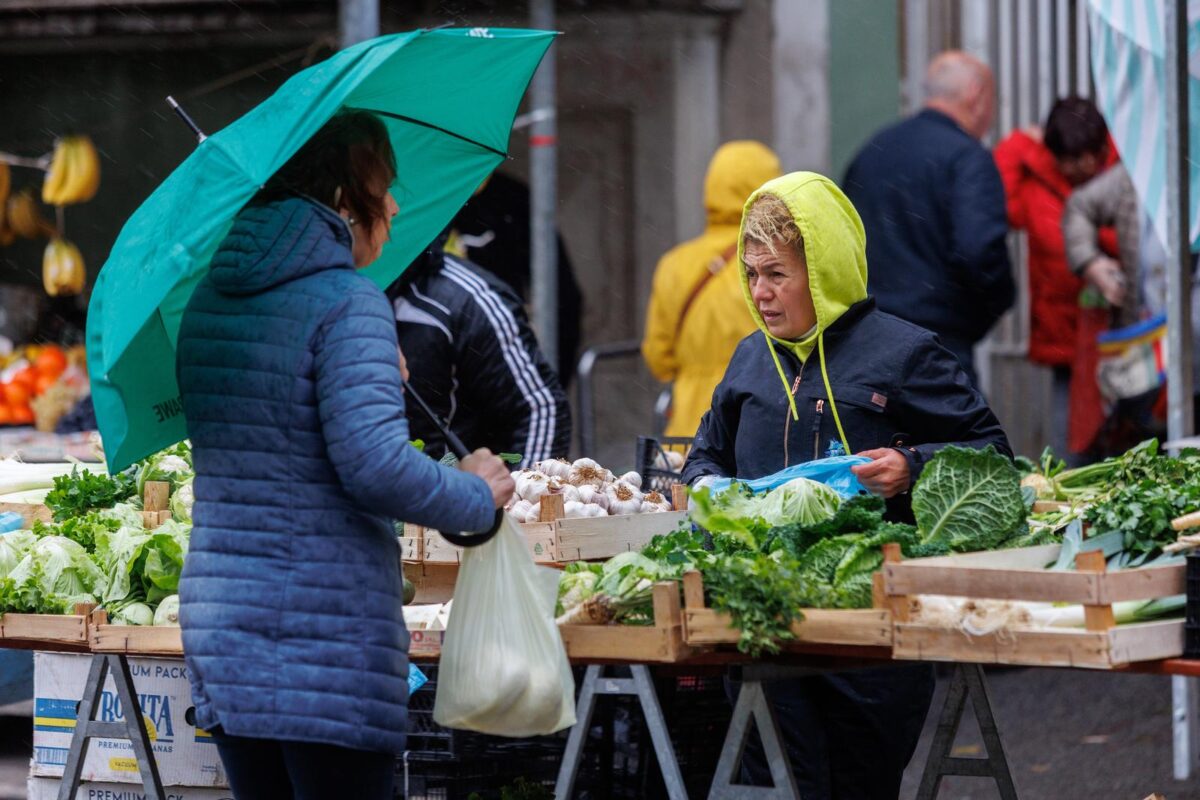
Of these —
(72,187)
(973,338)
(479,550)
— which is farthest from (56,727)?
(72,187)

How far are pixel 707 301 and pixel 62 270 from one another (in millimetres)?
3916

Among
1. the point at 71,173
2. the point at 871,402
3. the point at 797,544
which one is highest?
the point at 71,173

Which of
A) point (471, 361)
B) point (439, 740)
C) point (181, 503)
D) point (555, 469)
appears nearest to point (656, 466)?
point (471, 361)

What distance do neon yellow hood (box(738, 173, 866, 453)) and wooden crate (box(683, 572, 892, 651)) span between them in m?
0.83

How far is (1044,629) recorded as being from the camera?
11.5 feet

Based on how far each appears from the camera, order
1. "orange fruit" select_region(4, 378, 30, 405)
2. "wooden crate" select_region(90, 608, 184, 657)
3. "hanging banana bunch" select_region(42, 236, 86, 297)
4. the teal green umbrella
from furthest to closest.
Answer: "hanging banana bunch" select_region(42, 236, 86, 297) → "orange fruit" select_region(4, 378, 30, 405) → "wooden crate" select_region(90, 608, 184, 657) → the teal green umbrella

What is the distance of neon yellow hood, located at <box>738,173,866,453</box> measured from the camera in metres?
4.44

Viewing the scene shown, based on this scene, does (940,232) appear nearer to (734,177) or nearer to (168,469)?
(734,177)

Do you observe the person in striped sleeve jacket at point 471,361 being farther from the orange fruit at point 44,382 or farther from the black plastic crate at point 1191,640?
the orange fruit at point 44,382

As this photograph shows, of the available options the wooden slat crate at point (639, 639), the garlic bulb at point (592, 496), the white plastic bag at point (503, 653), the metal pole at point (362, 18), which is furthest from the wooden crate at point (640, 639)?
the metal pole at point (362, 18)

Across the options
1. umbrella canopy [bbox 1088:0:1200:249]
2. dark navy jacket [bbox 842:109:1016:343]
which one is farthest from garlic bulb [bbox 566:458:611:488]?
dark navy jacket [bbox 842:109:1016:343]

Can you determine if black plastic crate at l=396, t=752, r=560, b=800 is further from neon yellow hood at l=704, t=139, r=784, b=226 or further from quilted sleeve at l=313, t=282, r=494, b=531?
neon yellow hood at l=704, t=139, r=784, b=226

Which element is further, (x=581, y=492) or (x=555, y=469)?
(x=555, y=469)

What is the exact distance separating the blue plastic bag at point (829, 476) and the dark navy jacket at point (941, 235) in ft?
11.6
